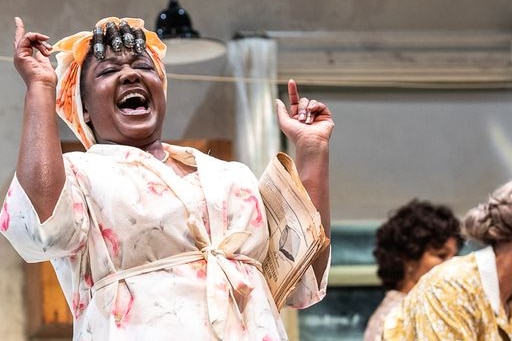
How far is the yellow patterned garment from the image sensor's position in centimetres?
275

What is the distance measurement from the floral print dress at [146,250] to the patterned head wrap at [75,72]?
105 millimetres

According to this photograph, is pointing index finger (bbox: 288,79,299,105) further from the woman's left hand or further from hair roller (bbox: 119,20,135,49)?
hair roller (bbox: 119,20,135,49)

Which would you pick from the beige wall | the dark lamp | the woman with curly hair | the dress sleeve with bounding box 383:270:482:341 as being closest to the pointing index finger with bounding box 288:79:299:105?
the dress sleeve with bounding box 383:270:482:341

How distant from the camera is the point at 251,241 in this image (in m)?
1.82

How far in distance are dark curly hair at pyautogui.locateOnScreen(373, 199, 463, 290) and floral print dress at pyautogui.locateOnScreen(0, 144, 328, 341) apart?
2.02 metres

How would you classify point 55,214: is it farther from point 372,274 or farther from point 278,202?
point 372,274

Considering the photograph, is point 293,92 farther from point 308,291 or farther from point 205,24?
point 205,24

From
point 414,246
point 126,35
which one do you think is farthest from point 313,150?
point 414,246

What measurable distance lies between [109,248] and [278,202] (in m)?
0.27

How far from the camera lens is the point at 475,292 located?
2.78 meters

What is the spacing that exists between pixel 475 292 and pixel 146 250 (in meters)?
1.23

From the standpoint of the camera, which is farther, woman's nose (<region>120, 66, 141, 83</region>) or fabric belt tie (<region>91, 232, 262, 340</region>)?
woman's nose (<region>120, 66, 141, 83</region>)

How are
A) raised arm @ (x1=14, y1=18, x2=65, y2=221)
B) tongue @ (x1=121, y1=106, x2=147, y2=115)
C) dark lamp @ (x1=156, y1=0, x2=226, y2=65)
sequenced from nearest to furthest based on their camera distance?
raised arm @ (x1=14, y1=18, x2=65, y2=221), tongue @ (x1=121, y1=106, x2=147, y2=115), dark lamp @ (x1=156, y1=0, x2=226, y2=65)

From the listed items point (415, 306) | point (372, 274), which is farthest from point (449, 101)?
point (415, 306)
